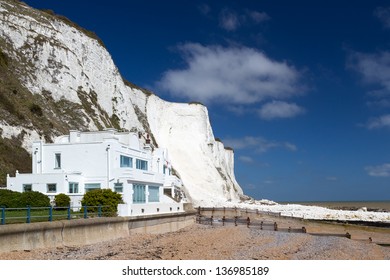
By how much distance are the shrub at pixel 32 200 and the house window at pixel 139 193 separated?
7.15 meters

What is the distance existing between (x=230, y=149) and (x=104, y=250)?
106 meters

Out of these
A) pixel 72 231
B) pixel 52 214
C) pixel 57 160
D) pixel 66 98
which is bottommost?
pixel 72 231

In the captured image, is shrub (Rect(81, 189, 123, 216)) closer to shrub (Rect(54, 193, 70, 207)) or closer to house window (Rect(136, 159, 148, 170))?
shrub (Rect(54, 193, 70, 207))

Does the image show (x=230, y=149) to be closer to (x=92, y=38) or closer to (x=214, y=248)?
(x=92, y=38)

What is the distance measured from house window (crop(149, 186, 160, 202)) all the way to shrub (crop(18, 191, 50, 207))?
10.4 metres

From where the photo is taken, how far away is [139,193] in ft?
117

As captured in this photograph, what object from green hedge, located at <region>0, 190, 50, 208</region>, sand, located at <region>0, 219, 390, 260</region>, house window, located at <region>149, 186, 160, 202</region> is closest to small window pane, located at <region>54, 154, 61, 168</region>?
house window, located at <region>149, 186, 160, 202</region>

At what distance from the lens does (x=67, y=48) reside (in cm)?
7088

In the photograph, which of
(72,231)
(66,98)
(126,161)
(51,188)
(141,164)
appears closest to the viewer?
(72,231)

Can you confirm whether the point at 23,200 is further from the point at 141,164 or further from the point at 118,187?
the point at 141,164

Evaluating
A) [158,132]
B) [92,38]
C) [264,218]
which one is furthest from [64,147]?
[158,132]

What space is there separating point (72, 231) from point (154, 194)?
16713 mm

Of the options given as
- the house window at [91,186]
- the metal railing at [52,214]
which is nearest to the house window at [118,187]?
the house window at [91,186]

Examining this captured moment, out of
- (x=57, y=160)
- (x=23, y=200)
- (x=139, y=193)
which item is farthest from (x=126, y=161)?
(x=23, y=200)
